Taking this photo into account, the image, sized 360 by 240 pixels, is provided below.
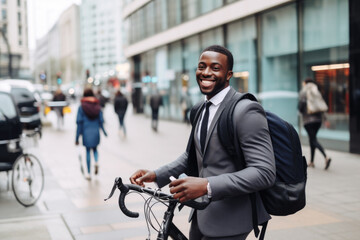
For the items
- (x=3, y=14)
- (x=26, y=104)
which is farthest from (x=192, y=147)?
(x=3, y=14)

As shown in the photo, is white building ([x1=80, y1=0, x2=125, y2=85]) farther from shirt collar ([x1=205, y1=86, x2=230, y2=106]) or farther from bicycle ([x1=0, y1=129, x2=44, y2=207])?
shirt collar ([x1=205, y1=86, x2=230, y2=106])

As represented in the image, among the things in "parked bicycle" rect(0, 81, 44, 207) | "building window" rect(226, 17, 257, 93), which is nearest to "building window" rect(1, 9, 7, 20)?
"building window" rect(226, 17, 257, 93)

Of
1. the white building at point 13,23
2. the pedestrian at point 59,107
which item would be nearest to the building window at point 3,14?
the white building at point 13,23

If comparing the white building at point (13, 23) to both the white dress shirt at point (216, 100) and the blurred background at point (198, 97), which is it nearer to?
the blurred background at point (198, 97)

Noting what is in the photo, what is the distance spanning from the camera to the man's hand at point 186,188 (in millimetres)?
2277

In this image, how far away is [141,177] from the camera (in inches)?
110

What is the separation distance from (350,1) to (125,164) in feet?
22.6

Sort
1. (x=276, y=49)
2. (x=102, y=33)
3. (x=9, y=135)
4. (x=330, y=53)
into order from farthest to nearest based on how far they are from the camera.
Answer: (x=102, y=33) < (x=276, y=49) < (x=330, y=53) < (x=9, y=135)

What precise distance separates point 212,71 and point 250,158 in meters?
0.49

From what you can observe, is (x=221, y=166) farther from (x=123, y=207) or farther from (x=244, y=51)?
(x=244, y=51)

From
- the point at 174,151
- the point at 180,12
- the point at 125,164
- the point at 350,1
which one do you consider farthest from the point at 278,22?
the point at 180,12

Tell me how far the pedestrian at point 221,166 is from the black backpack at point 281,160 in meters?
0.05

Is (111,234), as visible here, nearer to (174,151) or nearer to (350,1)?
(174,151)

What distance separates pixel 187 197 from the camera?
7.53ft
